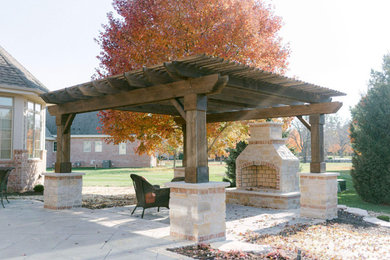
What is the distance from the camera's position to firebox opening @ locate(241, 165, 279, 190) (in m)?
11.0

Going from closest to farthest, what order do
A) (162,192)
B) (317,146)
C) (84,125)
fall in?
(162,192) < (317,146) < (84,125)

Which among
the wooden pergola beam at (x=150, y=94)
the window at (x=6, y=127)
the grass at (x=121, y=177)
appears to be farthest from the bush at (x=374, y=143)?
the window at (x=6, y=127)

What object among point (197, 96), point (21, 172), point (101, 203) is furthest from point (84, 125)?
point (197, 96)

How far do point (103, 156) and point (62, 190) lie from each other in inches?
962

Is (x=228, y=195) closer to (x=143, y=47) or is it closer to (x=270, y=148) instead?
(x=270, y=148)

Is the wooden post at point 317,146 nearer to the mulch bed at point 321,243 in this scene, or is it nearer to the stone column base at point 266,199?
the mulch bed at point 321,243

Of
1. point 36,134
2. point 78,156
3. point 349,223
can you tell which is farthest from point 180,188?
point 78,156

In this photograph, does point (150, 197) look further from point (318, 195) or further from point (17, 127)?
point (17, 127)

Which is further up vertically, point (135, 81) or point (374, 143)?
point (135, 81)

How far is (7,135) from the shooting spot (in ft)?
43.5

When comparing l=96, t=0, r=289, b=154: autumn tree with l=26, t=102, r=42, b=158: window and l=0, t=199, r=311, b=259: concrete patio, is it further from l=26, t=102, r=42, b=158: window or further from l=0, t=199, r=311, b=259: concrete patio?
l=26, t=102, r=42, b=158: window

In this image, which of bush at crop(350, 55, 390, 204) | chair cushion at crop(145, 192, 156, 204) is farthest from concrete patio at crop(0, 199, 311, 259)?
bush at crop(350, 55, 390, 204)

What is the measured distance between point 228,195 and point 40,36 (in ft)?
32.3

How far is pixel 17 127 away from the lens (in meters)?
13.4
